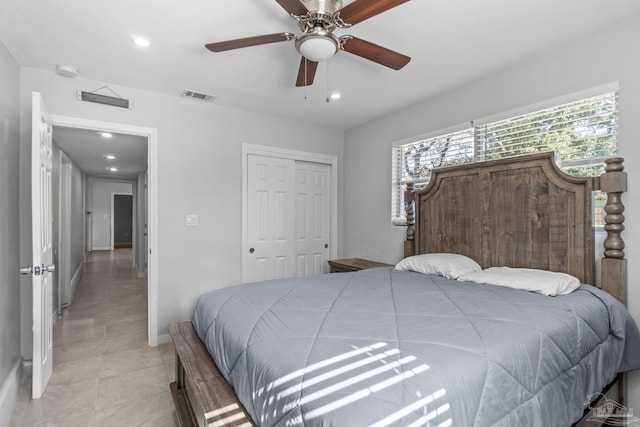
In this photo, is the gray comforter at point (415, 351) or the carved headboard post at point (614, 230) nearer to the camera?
the gray comforter at point (415, 351)

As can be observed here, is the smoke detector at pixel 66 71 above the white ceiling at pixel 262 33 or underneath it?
underneath

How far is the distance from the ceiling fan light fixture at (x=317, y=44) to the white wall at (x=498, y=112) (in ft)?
5.56

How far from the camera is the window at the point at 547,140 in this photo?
2133 millimetres

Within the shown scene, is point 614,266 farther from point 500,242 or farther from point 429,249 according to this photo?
point 429,249

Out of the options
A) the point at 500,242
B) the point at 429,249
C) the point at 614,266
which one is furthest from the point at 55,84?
the point at 614,266

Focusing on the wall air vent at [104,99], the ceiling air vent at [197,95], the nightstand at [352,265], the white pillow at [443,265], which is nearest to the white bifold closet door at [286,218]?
the nightstand at [352,265]

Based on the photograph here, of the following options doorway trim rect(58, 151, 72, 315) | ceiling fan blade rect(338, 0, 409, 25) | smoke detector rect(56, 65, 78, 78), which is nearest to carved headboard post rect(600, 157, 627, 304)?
ceiling fan blade rect(338, 0, 409, 25)

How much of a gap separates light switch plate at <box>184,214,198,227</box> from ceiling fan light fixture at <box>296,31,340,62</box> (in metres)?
2.20

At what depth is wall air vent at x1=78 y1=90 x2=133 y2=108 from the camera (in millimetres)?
2826

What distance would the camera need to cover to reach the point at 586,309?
1.69m

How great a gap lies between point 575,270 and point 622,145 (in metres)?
0.85

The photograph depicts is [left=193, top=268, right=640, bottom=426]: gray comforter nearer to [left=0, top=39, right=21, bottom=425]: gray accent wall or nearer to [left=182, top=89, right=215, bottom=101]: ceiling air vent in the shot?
[left=0, top=39, right=21, bottom=425]: gray accent wall

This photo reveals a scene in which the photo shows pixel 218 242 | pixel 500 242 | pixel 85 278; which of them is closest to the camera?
pixel 500 242

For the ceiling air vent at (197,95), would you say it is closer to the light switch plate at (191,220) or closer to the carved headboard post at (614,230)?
the light switch plate at (191,220)
